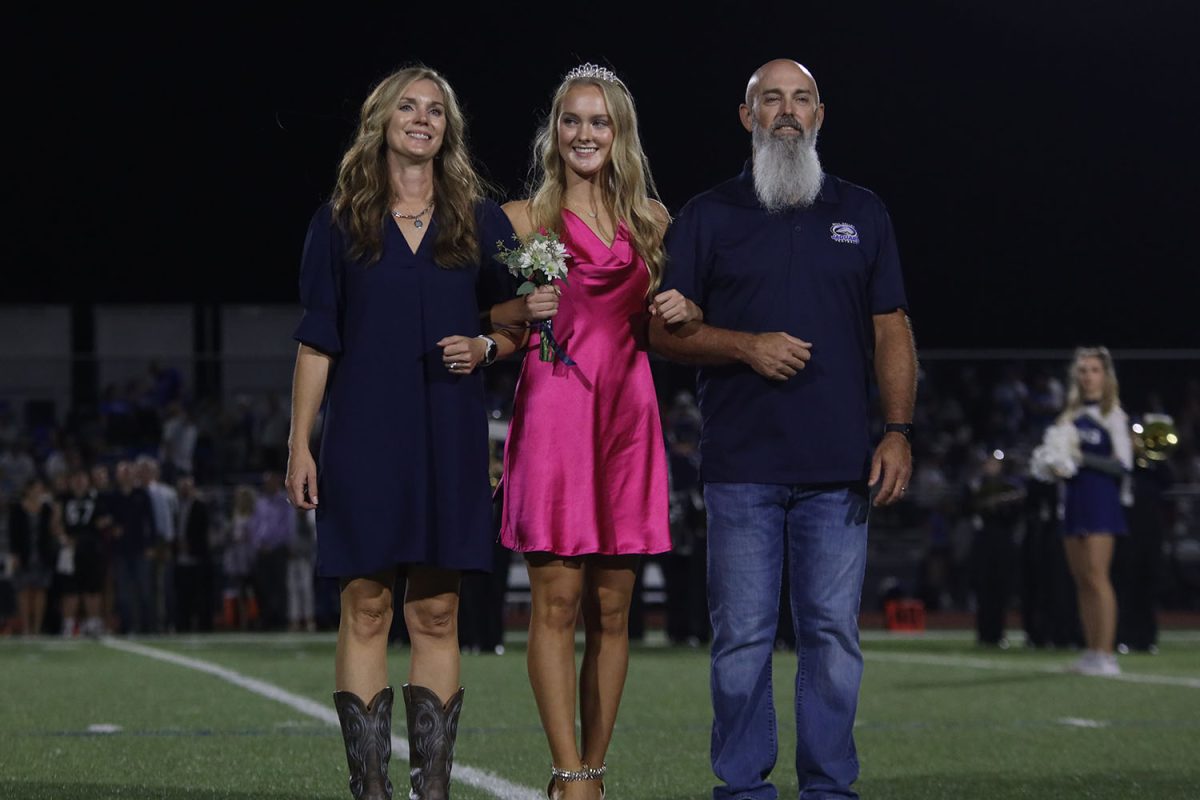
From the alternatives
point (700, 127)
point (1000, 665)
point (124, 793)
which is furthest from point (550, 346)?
point (700, 127)

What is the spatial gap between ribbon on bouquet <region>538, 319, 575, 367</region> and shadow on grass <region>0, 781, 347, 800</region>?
4.90 ft

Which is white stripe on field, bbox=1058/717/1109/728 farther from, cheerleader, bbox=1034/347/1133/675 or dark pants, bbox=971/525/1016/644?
dark pants, bbox=971/525/1016/644

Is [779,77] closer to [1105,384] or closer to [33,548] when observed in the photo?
[1105,384]

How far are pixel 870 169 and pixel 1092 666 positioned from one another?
50.1 ft

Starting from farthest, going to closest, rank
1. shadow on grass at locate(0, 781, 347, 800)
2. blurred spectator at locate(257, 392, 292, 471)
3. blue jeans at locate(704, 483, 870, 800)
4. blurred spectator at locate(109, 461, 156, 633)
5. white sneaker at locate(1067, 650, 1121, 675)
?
blurred spectator at locate(257, 392, 292, 471) → blurred spectator at locate(109, 461, 156, 633) → white sneaker at locate(1067, 650, 1121, 675) → shadow on grass at locate(0, 781, 347, 800) → blue jeans at locate(704, 483, 870, 800)

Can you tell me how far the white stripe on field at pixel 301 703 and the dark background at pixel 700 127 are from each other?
354 inches

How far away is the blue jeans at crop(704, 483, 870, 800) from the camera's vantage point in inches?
183

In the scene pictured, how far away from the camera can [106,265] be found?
2653 centimetres

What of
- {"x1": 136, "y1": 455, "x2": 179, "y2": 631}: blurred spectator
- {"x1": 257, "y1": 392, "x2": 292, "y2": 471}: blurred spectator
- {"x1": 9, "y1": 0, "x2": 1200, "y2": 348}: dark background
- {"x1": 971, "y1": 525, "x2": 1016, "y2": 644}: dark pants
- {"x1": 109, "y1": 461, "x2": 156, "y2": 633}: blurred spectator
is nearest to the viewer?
{"x1": 971, "y1": 525, "x2": 1016, "y2": 644}: dark pants

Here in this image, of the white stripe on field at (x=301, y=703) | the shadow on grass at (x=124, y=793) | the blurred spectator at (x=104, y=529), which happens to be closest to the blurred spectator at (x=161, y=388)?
the blurred spectator at (x=104, y=529)

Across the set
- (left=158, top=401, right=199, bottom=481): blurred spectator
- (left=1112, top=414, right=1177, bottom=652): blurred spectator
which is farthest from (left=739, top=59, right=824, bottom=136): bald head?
(left=158, top=401, right=199, bottom=481): blurred spectator

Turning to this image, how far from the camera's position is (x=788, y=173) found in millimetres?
4824

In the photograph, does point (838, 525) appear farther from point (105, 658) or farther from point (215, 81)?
point (215, 81)

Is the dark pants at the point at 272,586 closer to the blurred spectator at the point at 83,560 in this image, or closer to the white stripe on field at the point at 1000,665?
the blurred spectator at the point at 83,560
